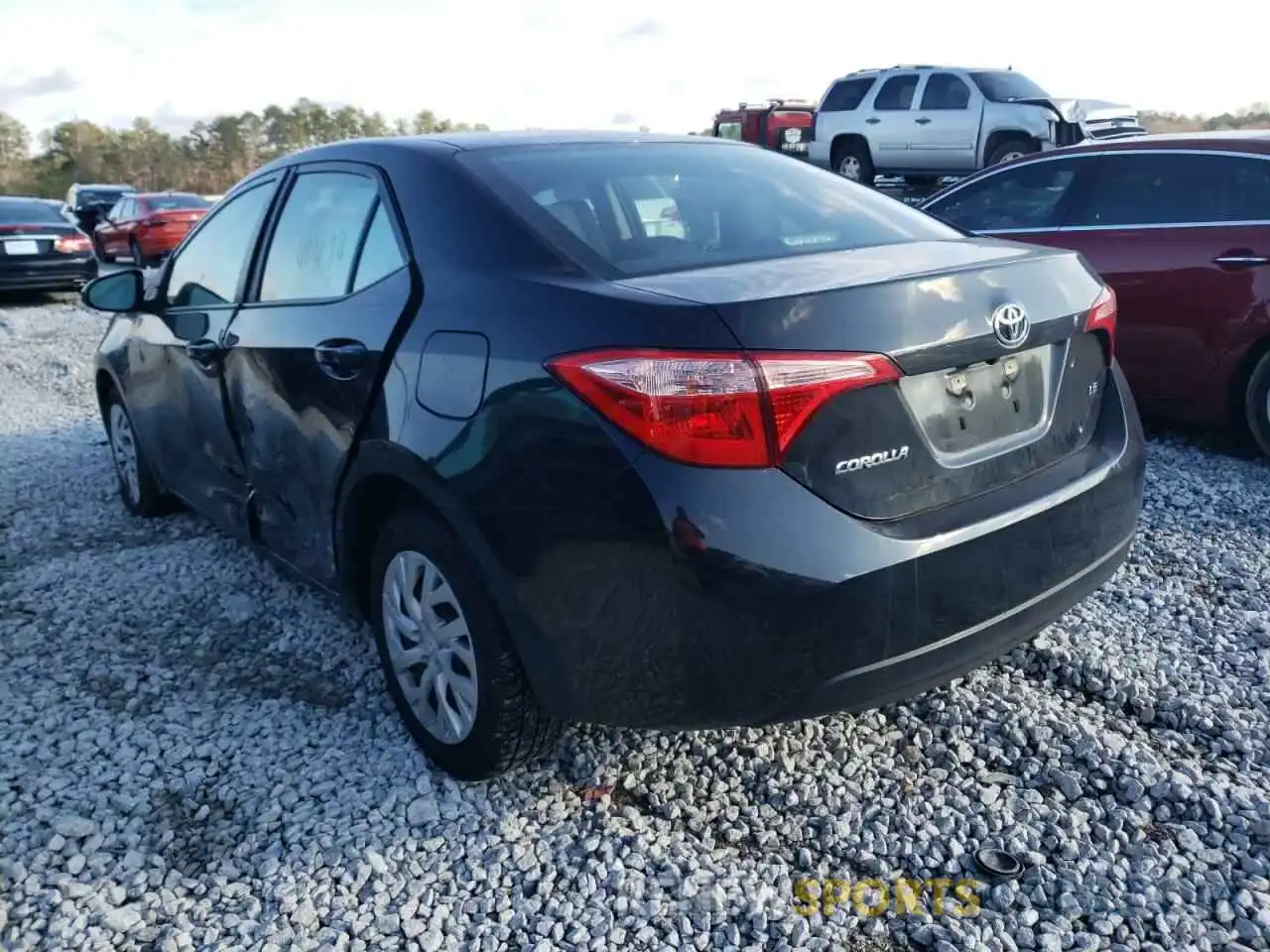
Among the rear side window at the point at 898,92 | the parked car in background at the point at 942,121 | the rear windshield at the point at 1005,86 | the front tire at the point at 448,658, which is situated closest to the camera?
the front tire at the point at 448,658

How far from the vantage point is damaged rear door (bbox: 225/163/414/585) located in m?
2.85

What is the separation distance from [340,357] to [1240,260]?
4335 mm

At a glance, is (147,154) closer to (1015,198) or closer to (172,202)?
(172,202)

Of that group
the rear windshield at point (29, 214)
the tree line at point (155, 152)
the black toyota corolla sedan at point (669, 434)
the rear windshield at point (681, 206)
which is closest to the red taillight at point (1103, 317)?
the black toyota corolla sedan at point (669, 434)

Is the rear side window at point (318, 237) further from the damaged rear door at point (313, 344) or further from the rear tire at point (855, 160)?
the rear tire at point (855, 160)

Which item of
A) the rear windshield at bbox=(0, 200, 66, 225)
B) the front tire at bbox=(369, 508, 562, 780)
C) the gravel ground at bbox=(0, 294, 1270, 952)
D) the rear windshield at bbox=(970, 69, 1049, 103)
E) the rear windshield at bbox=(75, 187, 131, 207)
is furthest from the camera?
the rear windshield at bbox=(75, 187, 131, 207)

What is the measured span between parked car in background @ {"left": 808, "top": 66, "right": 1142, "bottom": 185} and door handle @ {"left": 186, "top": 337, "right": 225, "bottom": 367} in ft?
38.4

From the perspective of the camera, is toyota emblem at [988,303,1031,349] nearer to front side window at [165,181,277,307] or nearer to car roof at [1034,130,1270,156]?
front side window at [165,181,277,307]

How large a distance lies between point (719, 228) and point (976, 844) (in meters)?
1.63

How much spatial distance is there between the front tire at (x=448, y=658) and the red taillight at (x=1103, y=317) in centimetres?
164

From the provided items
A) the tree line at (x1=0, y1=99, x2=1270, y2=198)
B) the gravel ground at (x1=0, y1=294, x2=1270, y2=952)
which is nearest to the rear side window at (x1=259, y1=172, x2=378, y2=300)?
the gravel ground at (x1=0, y1=294, x2=1270, y2=952)

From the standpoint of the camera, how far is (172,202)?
67.5 feet

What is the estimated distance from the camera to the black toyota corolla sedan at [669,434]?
2.13m

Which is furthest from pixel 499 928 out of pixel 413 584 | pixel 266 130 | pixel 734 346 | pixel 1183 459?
pixel 266 130
